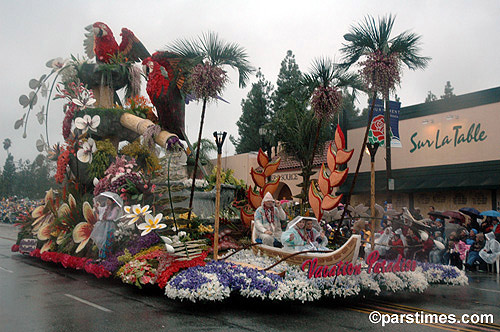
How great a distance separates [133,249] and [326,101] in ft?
21.4

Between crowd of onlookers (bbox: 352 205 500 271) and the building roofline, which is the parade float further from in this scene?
the building roofline

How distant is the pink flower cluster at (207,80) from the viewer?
36.9 feet

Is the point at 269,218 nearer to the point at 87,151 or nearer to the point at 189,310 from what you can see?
the point at 189,310

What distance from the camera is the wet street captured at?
23.2ft

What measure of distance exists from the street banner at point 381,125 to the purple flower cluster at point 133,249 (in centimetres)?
933

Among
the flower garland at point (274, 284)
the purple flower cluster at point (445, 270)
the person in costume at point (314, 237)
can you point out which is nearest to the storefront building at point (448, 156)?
the purple flower cluster at point (445, 270)

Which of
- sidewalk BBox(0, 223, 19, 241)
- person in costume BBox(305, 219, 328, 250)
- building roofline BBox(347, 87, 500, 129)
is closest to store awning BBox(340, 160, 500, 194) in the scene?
building roofline BBox(347, 87, 500, 129)

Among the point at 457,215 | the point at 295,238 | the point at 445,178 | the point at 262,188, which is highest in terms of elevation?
the point at 445,178

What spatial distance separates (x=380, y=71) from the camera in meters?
10.6

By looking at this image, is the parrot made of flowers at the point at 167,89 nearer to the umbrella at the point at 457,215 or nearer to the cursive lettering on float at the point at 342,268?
the cursive lettering on float at the point at 342,268

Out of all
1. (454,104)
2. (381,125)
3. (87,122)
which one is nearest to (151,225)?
(87,122)

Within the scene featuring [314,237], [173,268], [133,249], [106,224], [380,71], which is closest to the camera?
[173,268]

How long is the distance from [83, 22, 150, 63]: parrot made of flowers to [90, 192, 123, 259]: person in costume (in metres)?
7.20

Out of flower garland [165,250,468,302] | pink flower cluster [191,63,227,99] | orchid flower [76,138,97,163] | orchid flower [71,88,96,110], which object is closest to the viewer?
flower garland [165,250,468,302]
